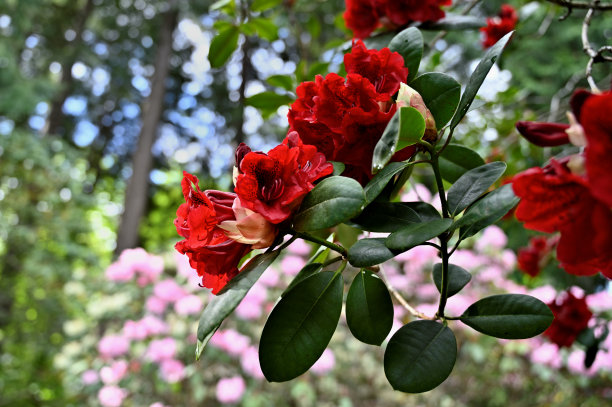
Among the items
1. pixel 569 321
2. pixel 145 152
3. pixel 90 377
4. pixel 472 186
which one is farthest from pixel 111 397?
pixel 145 152

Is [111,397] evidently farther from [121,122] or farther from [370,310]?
[121,122]

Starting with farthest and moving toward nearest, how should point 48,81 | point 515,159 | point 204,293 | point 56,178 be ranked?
point 48,81, point 56,178, point 204,293, point 515,159

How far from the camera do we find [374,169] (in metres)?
0.40

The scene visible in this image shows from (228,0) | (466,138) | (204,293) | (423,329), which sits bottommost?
(204,293)

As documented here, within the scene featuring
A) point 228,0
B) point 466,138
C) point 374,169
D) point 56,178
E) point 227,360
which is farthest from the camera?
point 56,178

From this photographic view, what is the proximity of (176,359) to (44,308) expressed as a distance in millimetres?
4069

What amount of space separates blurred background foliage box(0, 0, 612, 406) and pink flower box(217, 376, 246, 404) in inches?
38.2

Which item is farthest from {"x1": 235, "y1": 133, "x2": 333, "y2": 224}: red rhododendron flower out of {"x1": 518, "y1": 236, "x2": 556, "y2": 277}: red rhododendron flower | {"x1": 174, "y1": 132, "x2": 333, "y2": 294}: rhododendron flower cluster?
{"x1": 518, "y1": 236, "x2": 556, "y2": 277}: red rhododendron flower

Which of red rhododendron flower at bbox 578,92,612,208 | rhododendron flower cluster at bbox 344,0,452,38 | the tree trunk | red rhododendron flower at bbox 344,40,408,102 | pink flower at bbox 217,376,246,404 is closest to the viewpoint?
red rhododendron flower at bbox 578,92,612,208

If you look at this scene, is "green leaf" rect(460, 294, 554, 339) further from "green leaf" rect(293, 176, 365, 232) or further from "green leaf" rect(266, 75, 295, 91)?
"green leaf" rect(266, 75, 295, 91)

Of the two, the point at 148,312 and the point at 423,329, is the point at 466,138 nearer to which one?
the point at 423,329

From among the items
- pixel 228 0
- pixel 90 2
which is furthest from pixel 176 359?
pixel 90 2

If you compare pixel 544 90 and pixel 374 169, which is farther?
pixel 544 90

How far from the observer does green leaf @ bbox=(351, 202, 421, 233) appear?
0.48m
